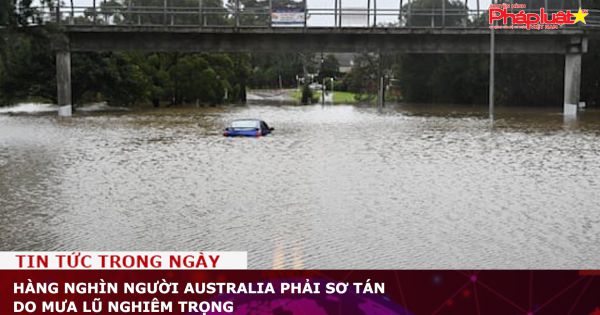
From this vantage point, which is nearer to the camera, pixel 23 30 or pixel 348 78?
pixel 23 30

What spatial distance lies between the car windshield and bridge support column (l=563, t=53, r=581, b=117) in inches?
1167

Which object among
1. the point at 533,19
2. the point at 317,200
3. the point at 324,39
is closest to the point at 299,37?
the point at 324,39

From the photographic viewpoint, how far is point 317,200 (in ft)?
57.8

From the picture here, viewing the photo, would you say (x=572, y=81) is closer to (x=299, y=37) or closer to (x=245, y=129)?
(x=299, y=37)

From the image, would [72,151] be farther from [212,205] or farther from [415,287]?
[415,287]

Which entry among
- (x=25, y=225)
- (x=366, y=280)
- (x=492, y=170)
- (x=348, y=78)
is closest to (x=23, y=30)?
(x=492, y=170)

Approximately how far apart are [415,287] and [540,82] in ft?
263

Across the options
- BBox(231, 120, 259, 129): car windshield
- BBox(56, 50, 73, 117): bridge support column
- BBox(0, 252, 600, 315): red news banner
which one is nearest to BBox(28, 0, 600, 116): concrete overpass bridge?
BBox(56, 50, 73, 117): bridge support column

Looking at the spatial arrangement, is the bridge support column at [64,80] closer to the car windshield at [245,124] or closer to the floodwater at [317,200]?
the car windshield at [245,124]

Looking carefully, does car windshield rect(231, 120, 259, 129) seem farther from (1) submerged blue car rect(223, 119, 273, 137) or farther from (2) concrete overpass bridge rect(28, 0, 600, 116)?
(2) concrete overpass bridge rect(28, 0, 600, 116)

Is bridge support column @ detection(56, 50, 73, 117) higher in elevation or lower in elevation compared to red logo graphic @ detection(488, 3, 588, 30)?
lower

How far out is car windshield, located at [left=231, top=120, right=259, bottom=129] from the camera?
1494 inches

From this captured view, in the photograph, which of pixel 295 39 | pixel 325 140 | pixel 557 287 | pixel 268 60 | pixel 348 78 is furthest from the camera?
pixel 268 60

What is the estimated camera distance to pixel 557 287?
651 cm
